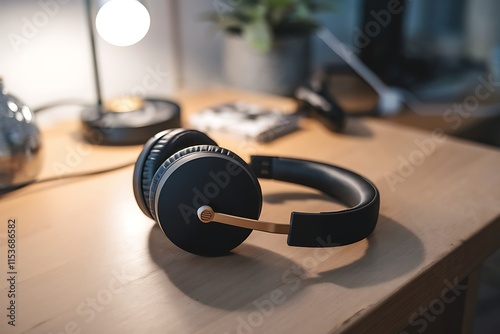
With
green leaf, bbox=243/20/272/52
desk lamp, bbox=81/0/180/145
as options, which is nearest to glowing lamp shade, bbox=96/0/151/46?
desk lamp, bbox=81/0/180/145

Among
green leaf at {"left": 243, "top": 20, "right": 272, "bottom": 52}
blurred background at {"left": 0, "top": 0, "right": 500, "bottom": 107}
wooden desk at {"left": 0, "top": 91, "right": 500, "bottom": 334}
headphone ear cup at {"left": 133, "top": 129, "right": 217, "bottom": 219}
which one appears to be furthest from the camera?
green leaf at {"left": 243, "top": 20, "right": 272, "bottom": 52}

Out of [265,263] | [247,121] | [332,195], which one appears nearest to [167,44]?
[247,121]

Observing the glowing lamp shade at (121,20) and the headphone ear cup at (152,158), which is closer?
the headphone ear cup at (152,158)

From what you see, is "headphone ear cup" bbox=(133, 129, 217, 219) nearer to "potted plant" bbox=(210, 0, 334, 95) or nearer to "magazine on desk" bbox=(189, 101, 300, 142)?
"magazine on desk" bbox=(189, 101, 300, 142)

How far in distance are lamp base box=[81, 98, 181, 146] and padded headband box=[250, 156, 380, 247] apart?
0.25 metres

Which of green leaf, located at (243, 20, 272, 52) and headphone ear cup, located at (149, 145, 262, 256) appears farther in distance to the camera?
green leaf, located at (243, 20, 272, 52)

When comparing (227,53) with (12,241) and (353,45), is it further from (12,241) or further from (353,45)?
(12,241)

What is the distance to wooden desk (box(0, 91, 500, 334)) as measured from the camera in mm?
476

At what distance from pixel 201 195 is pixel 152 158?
3.5 inches

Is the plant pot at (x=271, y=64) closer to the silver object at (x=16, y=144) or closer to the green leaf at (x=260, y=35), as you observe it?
the green leaf at (x=260, y=35)

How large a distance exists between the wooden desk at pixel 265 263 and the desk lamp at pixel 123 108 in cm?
6

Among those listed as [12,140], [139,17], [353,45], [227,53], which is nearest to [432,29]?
[353,45]

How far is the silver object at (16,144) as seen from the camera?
70 centimetres

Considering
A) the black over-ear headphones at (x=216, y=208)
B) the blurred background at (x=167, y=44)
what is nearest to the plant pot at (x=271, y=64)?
the blurred background at (x=167, y=44)
